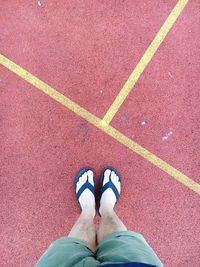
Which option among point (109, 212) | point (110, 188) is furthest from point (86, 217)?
point (110, 188)

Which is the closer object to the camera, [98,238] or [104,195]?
[98,238]

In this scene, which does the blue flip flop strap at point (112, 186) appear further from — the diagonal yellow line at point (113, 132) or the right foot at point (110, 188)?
the diagonal yellow line at point (113, 132)

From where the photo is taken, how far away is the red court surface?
9.20 feet

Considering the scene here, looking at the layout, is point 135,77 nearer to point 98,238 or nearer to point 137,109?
point 137,109

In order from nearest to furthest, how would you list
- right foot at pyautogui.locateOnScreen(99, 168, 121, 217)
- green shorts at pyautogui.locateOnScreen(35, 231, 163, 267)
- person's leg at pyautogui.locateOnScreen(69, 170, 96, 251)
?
green shorts at pyautogui.locateOnScreen(35, 231, 163, 267) → person's leg at pyautogui.locateOnScreen(69, 170, 96, 251) → right foot at pyautogui.locateOnScreen(99, 168, 121, 217)

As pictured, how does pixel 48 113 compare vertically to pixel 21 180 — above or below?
above

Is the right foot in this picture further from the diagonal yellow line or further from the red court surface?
the diagonal yellow line

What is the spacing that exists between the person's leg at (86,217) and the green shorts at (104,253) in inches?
10.0

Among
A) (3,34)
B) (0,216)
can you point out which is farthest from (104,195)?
(3,34)

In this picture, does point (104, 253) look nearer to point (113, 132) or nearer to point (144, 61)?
point (113, 132)

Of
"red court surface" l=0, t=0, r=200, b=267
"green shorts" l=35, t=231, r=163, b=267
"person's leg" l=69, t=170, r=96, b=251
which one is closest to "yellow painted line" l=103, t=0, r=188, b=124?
"red court surface" l=0, t=0, r=200, b=267

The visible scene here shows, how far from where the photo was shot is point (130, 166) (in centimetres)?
283

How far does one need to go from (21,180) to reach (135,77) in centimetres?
128

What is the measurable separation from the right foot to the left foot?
0.09 m
